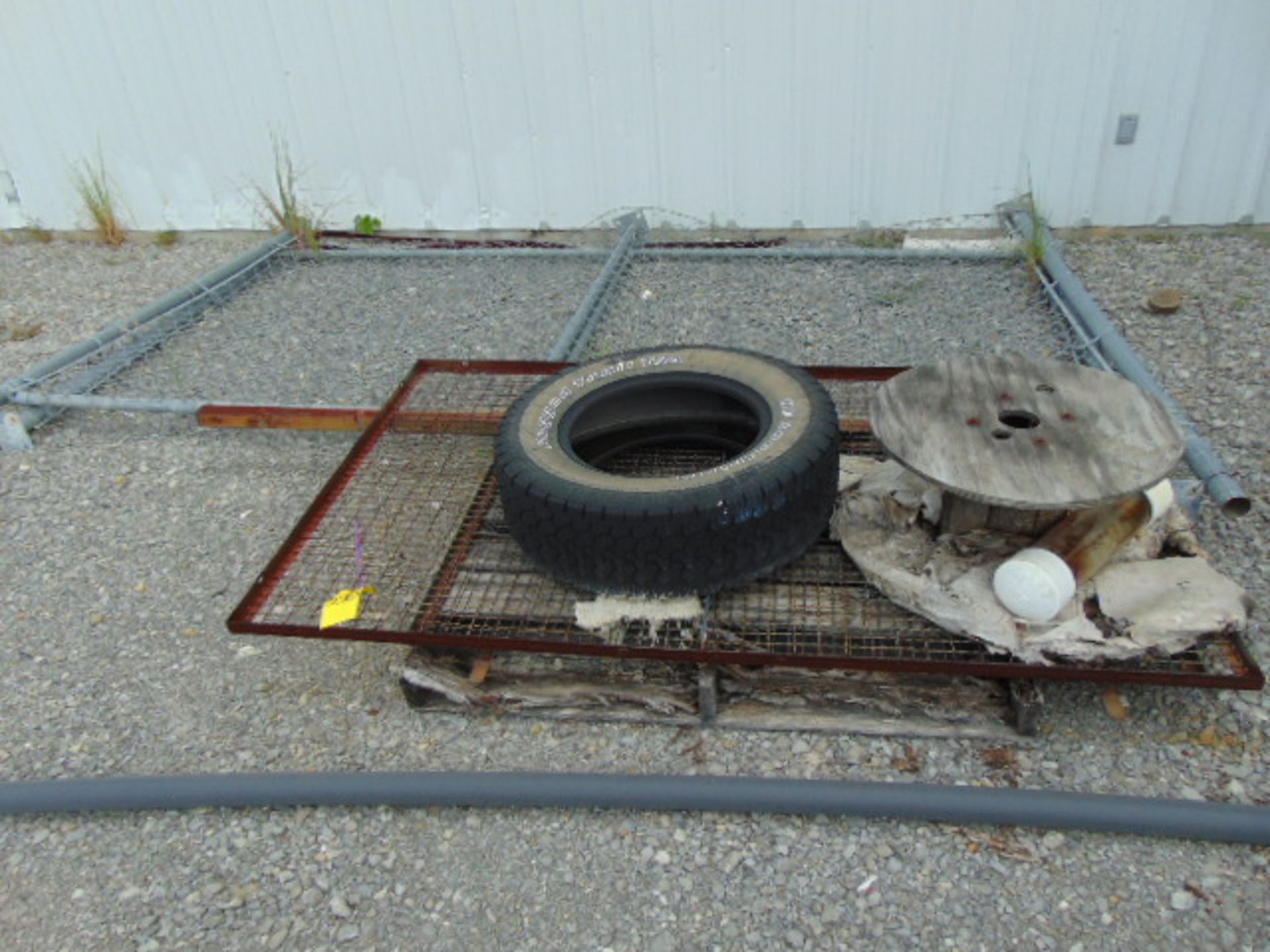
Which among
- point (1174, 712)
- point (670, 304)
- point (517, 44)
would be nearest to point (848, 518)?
point (1174, 712)

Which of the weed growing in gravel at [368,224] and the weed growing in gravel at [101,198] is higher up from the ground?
the weed growing in gravel at [101,198]

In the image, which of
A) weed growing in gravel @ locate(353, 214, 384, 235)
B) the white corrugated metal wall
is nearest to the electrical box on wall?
the white corrugated metal wall

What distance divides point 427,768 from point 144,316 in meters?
3.28

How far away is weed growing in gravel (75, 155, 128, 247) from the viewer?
607 cm

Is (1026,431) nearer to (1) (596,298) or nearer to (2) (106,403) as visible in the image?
(1) (596,298)

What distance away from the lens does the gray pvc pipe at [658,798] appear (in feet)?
6.98

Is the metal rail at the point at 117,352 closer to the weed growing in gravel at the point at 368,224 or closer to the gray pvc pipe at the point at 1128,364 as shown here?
the weed growing in gravel at the point at 368,224

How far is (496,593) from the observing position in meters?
2.65

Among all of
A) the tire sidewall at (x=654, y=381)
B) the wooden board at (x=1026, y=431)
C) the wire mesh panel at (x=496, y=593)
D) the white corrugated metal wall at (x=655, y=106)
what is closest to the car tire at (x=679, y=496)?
the tire sidewall at (x=654, y=381)

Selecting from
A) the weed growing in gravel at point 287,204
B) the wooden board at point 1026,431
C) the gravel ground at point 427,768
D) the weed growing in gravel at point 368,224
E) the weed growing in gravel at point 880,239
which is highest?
the wooden board at point 1026,431

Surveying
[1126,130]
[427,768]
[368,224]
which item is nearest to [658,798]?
[427,768]

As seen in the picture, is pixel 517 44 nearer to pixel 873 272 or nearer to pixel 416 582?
pixel 873 272

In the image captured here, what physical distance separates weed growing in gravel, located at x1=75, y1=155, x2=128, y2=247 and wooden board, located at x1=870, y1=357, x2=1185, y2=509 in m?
5.38

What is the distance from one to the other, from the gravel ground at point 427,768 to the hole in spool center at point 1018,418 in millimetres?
707
